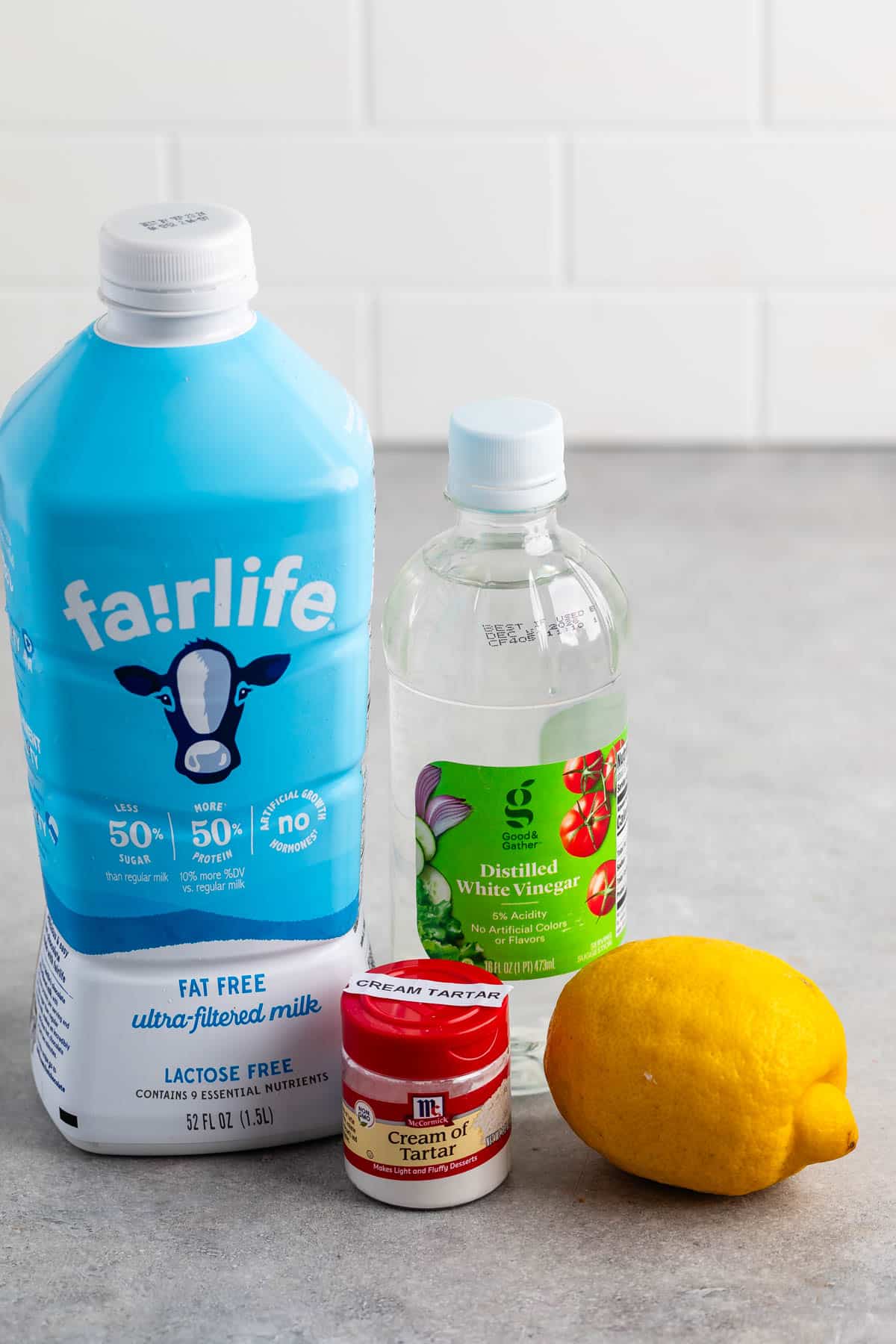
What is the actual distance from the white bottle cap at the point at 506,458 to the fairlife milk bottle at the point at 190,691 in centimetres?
4

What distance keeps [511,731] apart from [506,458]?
0.63 feet

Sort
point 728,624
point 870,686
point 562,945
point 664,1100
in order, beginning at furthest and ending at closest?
point 728,624 → point 870,686 → point 562,945 → point 664,1100

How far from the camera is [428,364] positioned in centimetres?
166

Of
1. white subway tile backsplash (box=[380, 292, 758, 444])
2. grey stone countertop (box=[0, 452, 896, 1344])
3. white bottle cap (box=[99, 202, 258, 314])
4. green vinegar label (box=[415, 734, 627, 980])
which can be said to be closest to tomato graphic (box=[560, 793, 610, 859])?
green vinegar label (box=[415, 734, 627, 980])

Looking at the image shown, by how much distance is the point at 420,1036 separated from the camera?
695 millimetres

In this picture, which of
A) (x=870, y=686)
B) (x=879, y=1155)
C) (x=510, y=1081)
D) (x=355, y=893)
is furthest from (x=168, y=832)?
(x=870, y=686)

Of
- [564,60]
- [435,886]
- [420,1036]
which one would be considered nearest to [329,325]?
[564,60]

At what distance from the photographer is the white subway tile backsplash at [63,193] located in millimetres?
1584

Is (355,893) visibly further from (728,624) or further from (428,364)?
(428,364)

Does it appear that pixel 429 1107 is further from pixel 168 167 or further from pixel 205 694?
pixel 168 167

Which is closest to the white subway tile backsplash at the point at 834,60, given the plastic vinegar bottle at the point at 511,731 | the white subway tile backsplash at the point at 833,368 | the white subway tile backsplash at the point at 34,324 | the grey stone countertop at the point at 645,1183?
the white subway tile backsplash at the point at 833,368

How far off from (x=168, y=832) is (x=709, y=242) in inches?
42.0

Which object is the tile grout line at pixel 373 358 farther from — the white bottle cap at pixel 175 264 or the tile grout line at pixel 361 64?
the white bottle cap at pixel 175 264

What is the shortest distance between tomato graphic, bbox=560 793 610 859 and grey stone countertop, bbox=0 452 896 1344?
5.1 inches
